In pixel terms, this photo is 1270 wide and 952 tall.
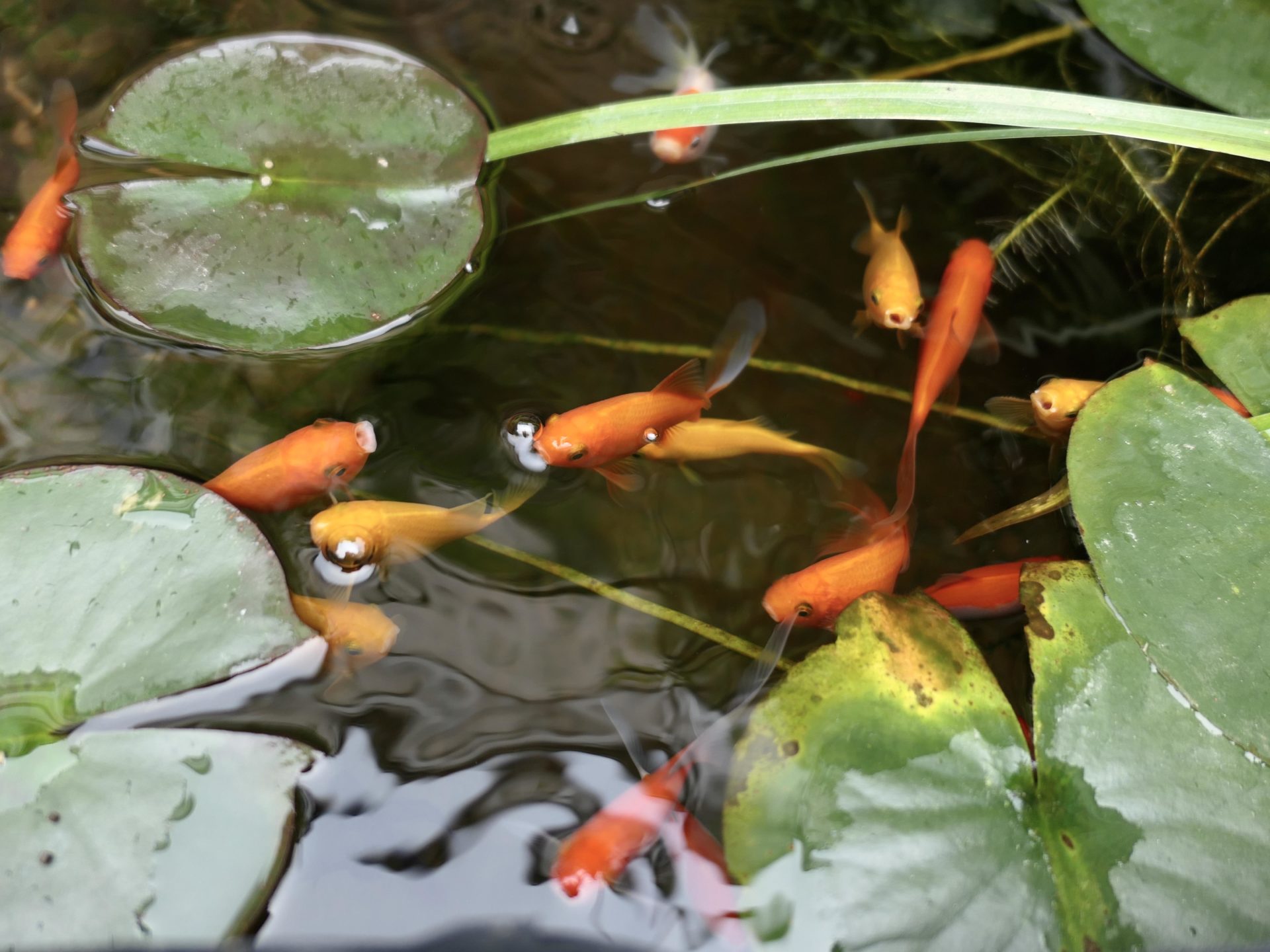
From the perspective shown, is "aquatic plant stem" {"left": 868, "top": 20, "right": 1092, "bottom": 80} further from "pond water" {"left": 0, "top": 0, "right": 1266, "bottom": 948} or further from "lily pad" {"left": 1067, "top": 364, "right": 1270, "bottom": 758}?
"lily pad" {"left": 1067, "top": 364, "right": 1270, "bottom": 758}

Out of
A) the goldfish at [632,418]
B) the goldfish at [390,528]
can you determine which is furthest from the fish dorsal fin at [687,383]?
the goldfish at [390,528]

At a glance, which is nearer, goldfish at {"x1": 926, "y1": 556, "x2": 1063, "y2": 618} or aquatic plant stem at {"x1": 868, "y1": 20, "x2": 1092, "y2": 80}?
goldfish at {"x1": 926, "y1": 556, "x2": 1063, "y2": 618}

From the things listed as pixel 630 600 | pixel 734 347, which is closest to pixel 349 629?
pixel 630 600

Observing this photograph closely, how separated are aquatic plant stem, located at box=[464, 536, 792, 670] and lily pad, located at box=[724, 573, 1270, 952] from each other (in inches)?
10.1

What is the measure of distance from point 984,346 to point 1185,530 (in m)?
0.79

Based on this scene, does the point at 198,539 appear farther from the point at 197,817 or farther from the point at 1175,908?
the point at 1175,908

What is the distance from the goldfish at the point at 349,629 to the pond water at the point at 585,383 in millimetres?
35

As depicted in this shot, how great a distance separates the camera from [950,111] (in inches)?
64.1

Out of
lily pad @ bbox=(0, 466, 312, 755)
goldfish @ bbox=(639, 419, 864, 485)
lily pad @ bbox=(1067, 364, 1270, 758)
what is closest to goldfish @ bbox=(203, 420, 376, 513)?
lily pad @ bbox=(0, 466, 312, 755)

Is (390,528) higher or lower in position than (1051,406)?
lower

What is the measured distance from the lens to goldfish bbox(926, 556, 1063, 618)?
1728 millimetres

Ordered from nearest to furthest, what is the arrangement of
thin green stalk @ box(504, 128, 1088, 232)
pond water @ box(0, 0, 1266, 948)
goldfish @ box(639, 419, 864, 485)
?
1. pond water @ box(0, 0, 1266, 948)
2. thin green stalk @ box(504, 128, 1088, 232)
3. goldfish @ box(639, 419, 864, 485)

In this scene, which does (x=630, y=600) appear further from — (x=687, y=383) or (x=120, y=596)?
(x=120, y=596)

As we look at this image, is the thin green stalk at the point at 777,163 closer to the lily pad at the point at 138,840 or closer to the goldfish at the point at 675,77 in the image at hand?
the goldfish at the point at 675,77
